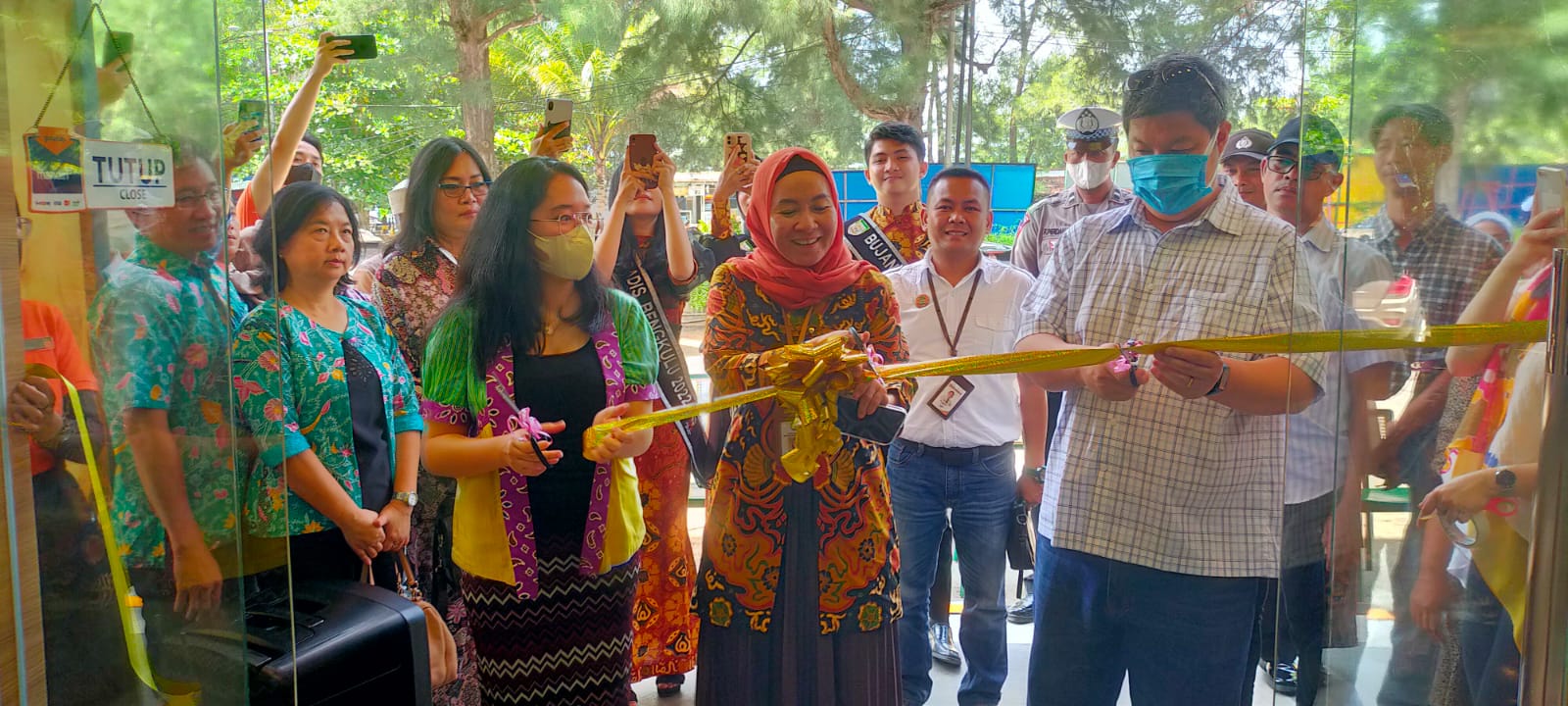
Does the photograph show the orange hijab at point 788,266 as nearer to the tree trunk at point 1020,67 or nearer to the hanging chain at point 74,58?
the tree trunk at point 1020,67

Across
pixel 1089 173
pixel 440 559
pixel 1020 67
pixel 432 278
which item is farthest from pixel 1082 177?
pixel 440 559

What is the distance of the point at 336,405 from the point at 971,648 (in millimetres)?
1748

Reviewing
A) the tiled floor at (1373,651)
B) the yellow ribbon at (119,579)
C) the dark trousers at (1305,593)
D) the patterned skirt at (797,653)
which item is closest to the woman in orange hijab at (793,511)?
the patterned skirt at (797,653)

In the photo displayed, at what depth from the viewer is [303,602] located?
84.7 inches

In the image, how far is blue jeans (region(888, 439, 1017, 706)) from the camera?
9.73ft

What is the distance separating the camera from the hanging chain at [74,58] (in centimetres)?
152

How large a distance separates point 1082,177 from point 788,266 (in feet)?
3.54

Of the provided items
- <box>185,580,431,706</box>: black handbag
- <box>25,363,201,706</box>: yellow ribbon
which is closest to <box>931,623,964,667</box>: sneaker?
<box>185,580,431,706</box>: black handbag

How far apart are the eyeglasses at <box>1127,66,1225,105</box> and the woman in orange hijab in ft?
2.27

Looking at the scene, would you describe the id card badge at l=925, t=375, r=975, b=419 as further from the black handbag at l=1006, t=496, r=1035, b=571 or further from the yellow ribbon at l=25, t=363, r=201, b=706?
the yellow ribbon at l=25, t=363, r=201, b=706

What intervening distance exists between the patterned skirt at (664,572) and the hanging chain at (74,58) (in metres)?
1.59

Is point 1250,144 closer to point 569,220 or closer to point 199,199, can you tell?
point 569,220

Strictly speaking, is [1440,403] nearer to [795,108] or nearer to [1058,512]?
[1058,512]

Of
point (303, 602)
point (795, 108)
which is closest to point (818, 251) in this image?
point (795, 108)
